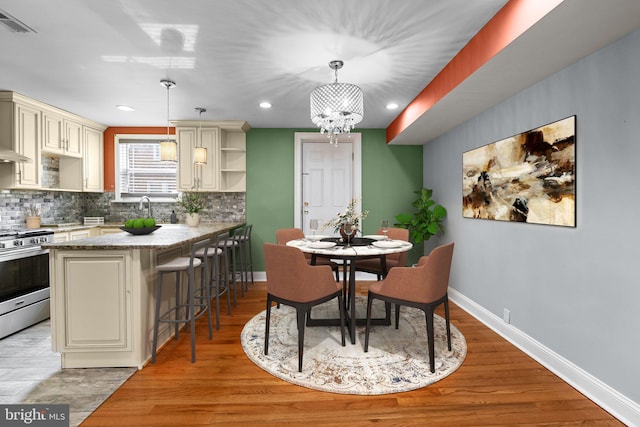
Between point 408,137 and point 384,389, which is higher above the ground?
point 408,137

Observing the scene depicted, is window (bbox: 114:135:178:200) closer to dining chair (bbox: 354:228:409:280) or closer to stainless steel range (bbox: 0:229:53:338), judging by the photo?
stainless steel range (bbox: 0:229:53:338)

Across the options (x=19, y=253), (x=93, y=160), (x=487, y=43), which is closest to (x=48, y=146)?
(x=93, y=160)

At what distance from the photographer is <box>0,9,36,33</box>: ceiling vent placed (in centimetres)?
201

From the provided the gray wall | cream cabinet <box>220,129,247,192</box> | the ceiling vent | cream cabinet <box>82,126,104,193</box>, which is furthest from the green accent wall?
the ceiling vent

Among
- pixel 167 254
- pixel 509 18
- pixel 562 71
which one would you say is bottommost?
pixel 167 254

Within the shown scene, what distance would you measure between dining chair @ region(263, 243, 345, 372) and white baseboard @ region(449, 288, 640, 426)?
68.0 inches

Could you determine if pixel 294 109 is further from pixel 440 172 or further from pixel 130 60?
pixel 440 172

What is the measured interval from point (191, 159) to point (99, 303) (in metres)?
2.81

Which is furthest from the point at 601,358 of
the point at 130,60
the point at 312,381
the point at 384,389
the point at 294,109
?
the point at 130,60

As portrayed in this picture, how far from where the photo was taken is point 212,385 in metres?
2.09

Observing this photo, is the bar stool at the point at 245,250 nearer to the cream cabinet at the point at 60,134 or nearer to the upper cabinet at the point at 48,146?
the upper cabinet at the point at 48,146

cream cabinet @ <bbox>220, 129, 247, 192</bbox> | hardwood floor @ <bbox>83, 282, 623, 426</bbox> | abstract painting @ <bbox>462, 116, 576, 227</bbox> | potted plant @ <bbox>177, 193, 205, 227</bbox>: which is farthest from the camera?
cream cabinet @ <bbox>220, 129, 247, 192</bbox>

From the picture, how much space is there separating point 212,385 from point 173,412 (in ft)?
0.99

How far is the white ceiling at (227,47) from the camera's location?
194 cm
